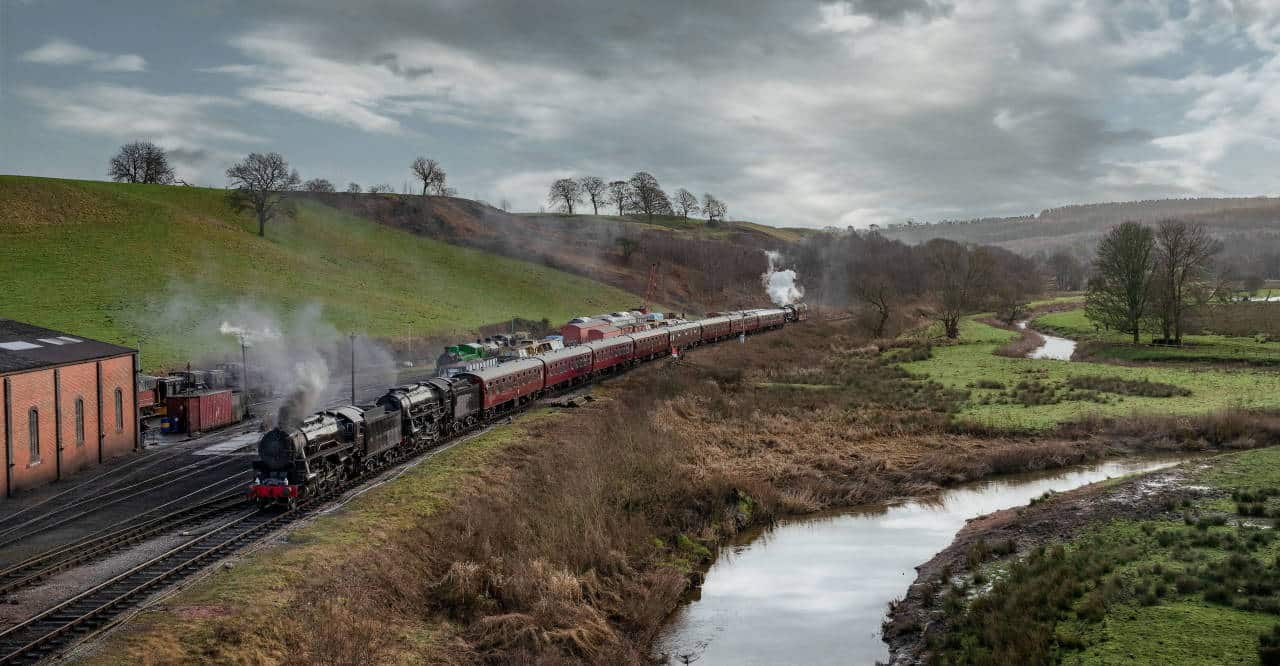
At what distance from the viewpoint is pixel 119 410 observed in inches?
1431

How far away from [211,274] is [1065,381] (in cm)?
7594

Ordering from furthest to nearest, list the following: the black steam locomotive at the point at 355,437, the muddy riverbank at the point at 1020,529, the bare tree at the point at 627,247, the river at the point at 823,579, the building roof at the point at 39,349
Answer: the bare tree at the point at 627,247 → the building roof at the point at 39,349 → the black steam locomotive at the point at 355,437 → the river at the point at 823,579 → the muddy riverbank at the point at 1020,529

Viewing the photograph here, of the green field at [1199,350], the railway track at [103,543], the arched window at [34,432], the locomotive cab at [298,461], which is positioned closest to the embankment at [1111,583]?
the locomotive cab at [298,461]

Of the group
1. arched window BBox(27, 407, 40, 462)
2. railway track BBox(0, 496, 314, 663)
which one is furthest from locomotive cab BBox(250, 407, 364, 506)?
arched window BBox(27, 407, 40, 462)

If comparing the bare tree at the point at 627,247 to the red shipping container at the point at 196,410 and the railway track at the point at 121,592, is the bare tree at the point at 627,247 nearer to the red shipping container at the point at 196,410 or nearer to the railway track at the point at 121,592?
the red shipping container at the point at 196,410

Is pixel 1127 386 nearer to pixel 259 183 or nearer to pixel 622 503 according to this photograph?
pixel 622 503

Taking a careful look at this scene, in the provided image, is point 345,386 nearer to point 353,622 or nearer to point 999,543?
point 353,622

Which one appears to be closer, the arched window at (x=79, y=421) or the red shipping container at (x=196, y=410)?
the arched window at (x=79, y=421)

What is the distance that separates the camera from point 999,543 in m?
25.4

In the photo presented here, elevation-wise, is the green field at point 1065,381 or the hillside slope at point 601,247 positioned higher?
the hillside slope at point 601,247

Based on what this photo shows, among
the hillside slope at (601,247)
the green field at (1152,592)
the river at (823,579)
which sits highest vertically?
the hillside slope at (601,247)

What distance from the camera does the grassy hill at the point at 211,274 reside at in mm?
63844

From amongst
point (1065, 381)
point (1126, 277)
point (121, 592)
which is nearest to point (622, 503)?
point (121, 592)

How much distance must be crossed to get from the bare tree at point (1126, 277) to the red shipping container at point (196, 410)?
2805 inches
